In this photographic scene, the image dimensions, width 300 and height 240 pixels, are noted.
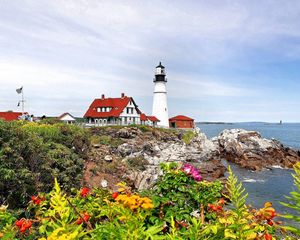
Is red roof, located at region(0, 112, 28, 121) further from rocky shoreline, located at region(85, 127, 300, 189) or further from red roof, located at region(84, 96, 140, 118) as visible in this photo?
red roof, located at region(84, 96, 140, 118)

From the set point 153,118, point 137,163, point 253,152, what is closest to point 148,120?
point 153,118

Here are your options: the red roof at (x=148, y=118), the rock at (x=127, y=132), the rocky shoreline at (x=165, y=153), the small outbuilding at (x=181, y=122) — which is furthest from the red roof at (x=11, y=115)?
the small outbuilding at (x=181, y=122)

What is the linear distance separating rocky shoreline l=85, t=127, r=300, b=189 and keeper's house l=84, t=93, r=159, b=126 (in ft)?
25.3

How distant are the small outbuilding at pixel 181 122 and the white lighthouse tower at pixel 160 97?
462cm

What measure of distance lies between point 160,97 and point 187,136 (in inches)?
470

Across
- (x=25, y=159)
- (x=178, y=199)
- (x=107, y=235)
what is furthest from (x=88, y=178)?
(x=107, y=235)

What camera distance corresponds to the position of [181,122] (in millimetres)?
65812

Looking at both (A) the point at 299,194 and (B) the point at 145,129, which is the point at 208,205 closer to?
(A) the point at 299,194

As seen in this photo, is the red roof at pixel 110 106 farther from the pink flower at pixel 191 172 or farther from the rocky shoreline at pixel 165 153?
the pink flower at pixel 191 172

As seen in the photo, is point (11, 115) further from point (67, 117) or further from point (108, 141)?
point (108, 141)

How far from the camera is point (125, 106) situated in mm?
55094

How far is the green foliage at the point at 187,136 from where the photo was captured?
4903 cm

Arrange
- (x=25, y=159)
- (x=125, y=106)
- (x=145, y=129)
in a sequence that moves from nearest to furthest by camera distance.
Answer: (x=25, y=159), (x=145, y=129), (x=125, y=106)

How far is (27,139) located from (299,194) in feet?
49.7
